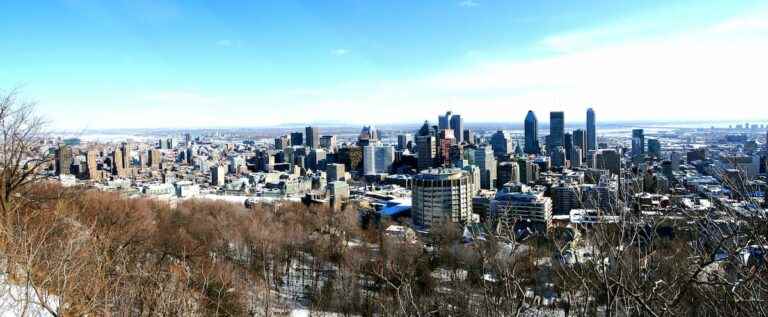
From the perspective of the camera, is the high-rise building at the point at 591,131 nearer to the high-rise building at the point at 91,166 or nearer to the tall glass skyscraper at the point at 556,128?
the tall glass skyscraper at the point at 556,128

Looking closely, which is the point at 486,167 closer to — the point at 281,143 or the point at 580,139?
the point at 580,139

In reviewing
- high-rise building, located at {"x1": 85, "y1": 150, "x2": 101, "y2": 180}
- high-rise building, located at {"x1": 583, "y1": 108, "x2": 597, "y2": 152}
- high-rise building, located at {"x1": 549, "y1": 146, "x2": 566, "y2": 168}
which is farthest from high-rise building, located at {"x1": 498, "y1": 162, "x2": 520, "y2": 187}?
high-rise building, located at {"x1": 85, "y1": 150, "x2": 101, "y2": 180}

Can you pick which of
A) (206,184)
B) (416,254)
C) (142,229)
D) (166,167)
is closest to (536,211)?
(416,254)

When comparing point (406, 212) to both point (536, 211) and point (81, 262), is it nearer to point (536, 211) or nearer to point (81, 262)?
point (536, 211)

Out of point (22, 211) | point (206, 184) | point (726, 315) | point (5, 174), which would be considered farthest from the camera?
point (206, 184)

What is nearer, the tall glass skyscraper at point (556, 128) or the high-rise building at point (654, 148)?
the high-rise building at point (654, 148)

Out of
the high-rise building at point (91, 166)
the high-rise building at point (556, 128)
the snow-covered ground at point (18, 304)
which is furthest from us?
the high-rise building at point (556, 128)

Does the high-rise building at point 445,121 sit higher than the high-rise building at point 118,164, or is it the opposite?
the high-rise building at point 445,121

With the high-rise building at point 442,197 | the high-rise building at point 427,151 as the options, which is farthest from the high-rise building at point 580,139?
the high-rise building at point 442,197
